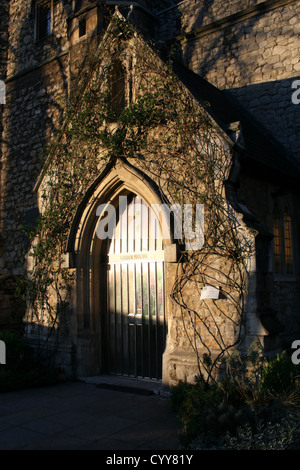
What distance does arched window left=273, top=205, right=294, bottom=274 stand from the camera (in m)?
8.19

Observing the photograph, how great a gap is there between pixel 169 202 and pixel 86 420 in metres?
3.42

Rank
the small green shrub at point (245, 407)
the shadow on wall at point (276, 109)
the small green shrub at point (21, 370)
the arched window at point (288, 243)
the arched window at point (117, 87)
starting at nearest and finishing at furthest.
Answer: the small green shrub at point (245, 407) → the small green shrub at point (21, 370) → the arched window at point (117, 87) → the arched window at point (288, 243) → the shadow on wall at point (276, 109)

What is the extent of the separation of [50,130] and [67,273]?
661 centimetres

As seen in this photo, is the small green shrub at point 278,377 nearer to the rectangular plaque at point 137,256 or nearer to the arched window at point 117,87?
the rectangular plaque at point 137,256

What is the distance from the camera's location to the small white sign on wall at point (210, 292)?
6285 mm

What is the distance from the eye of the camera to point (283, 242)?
8.41 metres

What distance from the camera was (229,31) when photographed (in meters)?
11.4

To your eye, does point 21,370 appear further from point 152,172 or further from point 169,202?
point 152,172

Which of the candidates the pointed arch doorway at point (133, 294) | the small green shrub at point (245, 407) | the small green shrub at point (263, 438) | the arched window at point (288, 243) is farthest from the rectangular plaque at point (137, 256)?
the small green shrub at point (263, 438)

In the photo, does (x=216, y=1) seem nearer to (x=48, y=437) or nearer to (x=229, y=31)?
(x=229, y=31)

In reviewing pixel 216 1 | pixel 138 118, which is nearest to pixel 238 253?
pixel 138 118

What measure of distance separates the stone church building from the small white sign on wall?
0.02 m

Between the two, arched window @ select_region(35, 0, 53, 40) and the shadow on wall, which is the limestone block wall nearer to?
the shadow on wall

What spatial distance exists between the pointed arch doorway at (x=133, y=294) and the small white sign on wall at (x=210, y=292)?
130cm
